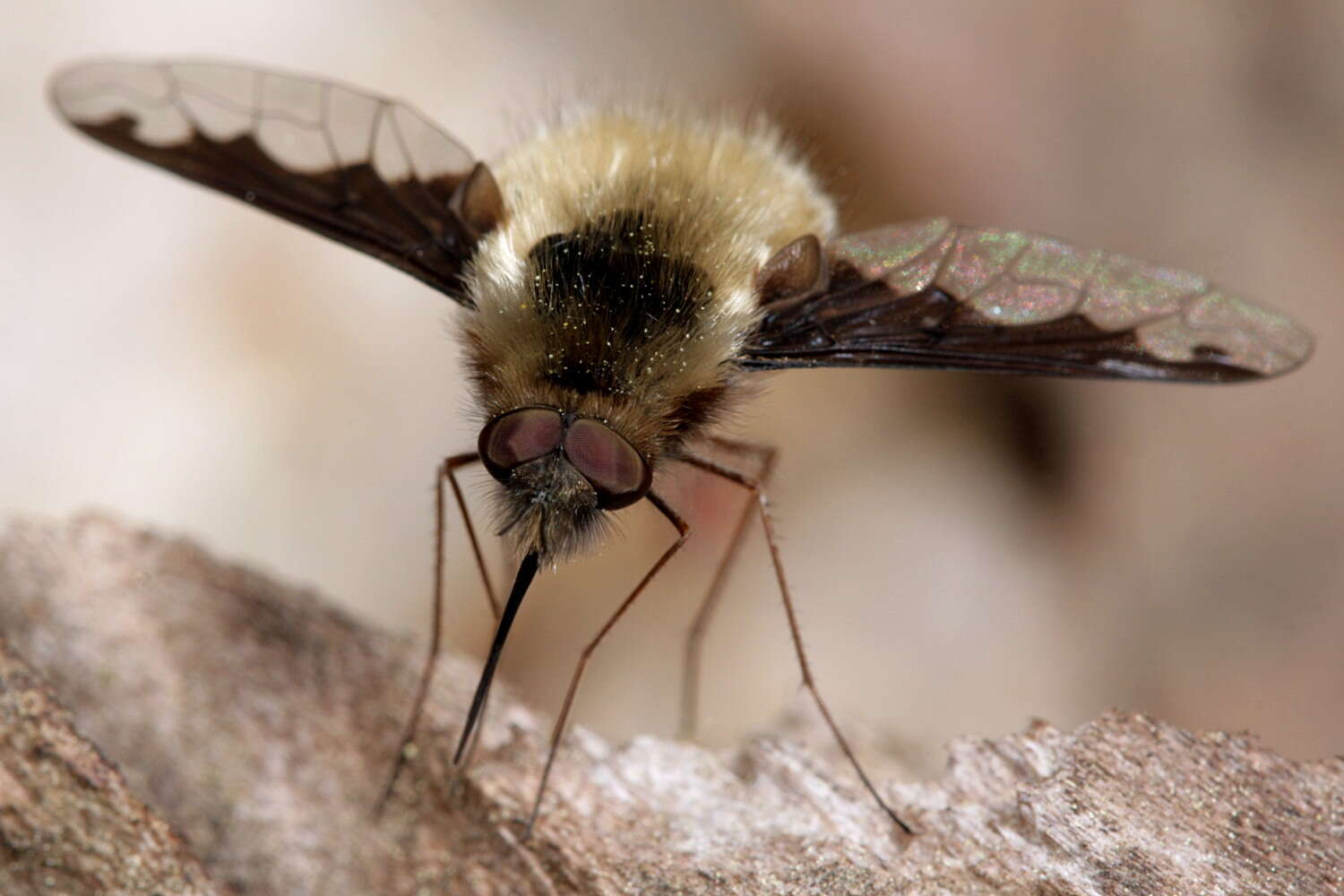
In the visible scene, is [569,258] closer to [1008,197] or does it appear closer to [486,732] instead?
[486,732]

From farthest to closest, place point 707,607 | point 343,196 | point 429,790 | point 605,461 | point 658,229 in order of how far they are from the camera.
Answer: point 707,607, point 343,196, point 658,229, point 429,790, point 605,461

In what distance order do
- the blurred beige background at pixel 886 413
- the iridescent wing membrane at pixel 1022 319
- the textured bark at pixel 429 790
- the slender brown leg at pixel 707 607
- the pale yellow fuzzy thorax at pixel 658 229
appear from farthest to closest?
the blurred beige background at pixel 886 413
the slender brown leg at pixel 707 607
the iridescent wing membrane at pixel 1022 319
the pale yellow fuzzy thorax at pixel 658 229
the textured bark at pixel 429 790

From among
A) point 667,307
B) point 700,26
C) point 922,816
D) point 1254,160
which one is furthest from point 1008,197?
point 922,816

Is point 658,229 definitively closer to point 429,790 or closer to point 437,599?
point 437,599

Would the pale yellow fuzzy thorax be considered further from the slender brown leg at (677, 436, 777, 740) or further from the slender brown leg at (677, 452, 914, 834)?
the slender brown leg at (677, 436, 777, 740)

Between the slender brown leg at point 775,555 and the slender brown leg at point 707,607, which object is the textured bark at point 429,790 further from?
the slender brown leg at point 707,607

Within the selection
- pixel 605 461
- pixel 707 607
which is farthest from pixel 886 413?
pixel 605 461

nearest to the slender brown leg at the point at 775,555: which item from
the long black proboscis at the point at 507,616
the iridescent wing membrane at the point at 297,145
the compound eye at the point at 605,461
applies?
the compound eye at the point at 605,461
